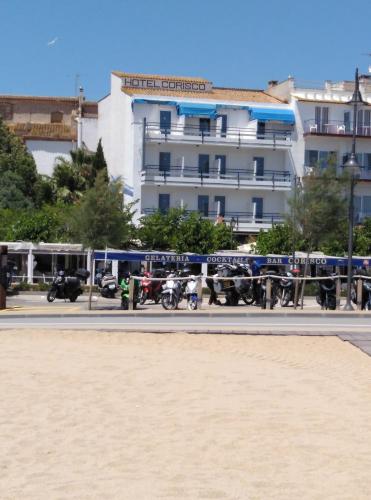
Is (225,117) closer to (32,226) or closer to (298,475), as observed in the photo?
(32,226)

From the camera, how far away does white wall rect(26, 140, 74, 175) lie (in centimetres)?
7225

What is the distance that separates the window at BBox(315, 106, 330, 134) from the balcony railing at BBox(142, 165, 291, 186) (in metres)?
3.91

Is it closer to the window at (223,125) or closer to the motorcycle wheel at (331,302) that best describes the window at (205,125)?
the window at (223,125)

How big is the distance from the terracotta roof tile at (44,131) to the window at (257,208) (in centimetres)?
1860

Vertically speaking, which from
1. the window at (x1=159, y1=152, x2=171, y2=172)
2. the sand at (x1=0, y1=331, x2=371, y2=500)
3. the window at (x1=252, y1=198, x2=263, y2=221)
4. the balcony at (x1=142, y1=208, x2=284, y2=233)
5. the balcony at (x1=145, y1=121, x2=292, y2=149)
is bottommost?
the sand at (x1=0, y1=331, x2=371, y2=500)

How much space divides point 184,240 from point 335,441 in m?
39.0

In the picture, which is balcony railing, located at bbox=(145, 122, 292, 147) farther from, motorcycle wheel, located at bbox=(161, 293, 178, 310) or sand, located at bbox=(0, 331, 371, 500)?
sand, located at bbox=(0, 331, 371, 500)

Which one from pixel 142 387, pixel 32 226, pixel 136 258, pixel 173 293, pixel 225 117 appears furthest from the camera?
pixel 225 117

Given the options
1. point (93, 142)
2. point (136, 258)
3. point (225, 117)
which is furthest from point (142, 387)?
point (93, 142)

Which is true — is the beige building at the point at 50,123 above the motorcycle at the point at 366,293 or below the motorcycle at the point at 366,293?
above

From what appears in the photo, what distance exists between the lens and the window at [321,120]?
204 feet

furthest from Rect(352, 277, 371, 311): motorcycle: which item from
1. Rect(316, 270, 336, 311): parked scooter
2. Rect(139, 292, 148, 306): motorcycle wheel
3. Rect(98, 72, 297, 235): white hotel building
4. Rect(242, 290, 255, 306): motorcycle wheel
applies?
Rect(98, 72, 297, 235): white hotel building

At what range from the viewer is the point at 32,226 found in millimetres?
48531

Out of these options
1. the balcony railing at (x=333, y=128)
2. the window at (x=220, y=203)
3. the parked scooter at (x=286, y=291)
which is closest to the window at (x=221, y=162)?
the window at (x=220, y=203)
